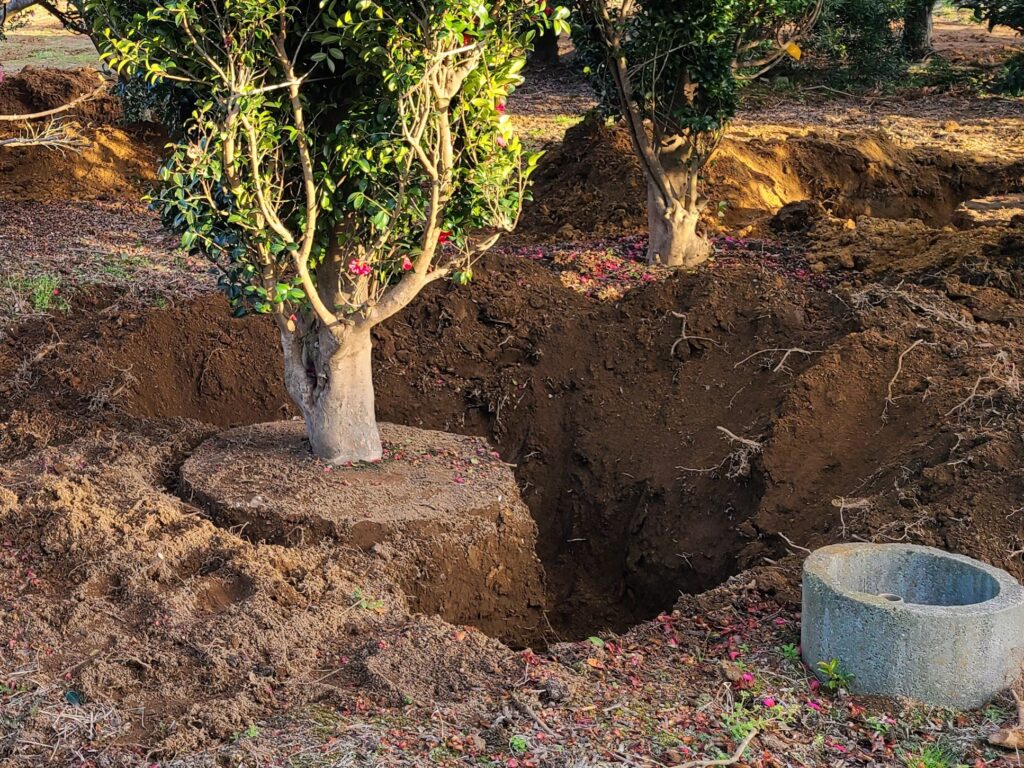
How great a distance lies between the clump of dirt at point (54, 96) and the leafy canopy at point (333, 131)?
351 inches

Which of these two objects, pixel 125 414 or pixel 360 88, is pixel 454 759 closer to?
pixel 360 88

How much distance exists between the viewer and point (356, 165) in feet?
17.8

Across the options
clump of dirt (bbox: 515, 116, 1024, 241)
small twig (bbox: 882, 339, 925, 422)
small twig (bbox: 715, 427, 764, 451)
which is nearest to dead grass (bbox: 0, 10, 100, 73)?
clump of dirt (bbox: 515, 116, 1024, 241)

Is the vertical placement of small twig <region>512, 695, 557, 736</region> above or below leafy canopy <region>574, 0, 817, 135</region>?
below

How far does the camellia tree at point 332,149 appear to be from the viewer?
500cm

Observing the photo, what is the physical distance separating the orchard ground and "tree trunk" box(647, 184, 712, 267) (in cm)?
25

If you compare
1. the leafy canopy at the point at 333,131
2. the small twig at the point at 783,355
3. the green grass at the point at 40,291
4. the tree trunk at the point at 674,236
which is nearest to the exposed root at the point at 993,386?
the small twig at the point at 783,355

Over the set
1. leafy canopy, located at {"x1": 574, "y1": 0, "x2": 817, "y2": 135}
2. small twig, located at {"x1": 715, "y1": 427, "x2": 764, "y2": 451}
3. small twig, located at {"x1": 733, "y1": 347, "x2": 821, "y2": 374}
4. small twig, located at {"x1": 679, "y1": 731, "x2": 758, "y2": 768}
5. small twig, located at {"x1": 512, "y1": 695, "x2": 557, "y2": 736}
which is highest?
leafy canopy, located at {"x1": 574, "y1": 0, "x2": 817, "y2": 135}

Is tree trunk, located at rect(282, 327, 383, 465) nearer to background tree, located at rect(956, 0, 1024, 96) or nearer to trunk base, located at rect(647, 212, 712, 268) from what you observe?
trunk base, located at rect(647, 212, 712, 268)

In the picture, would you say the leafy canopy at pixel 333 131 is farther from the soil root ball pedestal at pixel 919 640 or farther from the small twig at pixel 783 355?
the soil root ball pedestal at pixel 919 640

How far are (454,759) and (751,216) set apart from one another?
8402 mm

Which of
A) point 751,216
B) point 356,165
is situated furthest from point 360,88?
point 751,216

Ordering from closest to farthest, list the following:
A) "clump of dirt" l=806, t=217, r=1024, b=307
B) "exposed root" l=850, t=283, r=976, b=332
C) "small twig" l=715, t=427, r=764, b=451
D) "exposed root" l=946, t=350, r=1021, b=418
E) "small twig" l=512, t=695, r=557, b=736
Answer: "small twig" l=512, t=695, r=557, b=736 < "exposed root" l=946, t=350, r=1021, b=418 < "small twig" l=715, t=427, r=764, b=451 < "exposed root" l=850, t=283, r=976, b=332 < "clump of dirt" l=806, t=217, r=1024, b=307

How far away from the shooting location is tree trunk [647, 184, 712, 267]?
961 centimetres
